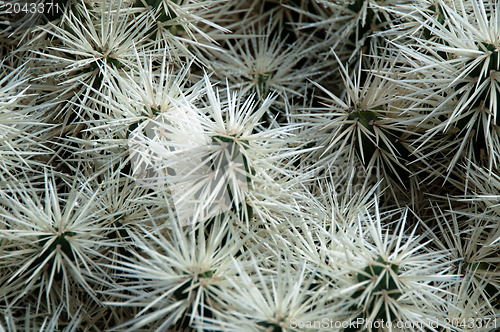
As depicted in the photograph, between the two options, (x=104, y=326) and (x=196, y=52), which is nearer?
(x=104, y=326)

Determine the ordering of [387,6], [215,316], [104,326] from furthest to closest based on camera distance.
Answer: [387,6], [104,326], [215,316]

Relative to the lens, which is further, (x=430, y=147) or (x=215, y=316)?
(x=430, y=147)

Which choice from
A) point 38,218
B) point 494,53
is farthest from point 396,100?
point 38,218

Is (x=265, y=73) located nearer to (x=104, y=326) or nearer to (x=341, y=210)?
(x=341, y=210)

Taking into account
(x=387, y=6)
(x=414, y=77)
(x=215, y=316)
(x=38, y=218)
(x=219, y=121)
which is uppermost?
(x=387, y=6)

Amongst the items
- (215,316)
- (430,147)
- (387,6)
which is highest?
(387,6)


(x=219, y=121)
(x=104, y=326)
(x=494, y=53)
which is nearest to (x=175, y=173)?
(x=219, y=121)

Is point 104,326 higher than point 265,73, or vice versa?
point 265,73

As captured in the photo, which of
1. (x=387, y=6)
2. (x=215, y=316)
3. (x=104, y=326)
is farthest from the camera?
(x=387, y=6)

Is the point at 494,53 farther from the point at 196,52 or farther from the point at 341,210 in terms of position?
the point at 196,52
